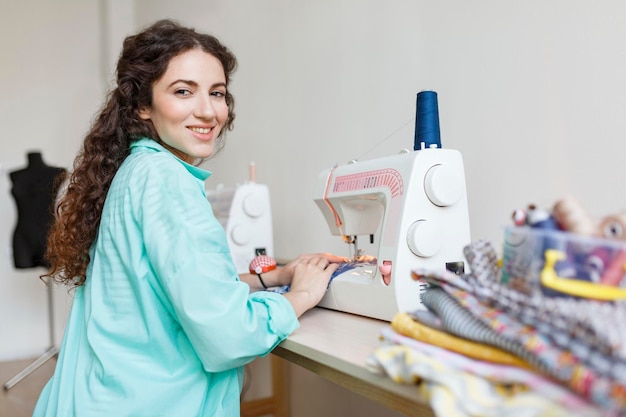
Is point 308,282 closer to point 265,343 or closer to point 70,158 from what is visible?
point 265,343

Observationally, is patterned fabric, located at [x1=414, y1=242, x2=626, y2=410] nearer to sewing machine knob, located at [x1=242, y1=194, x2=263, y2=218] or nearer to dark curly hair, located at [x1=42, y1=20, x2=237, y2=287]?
dark curly hair, located at [x1=42, y1=20, x2=237, y2=287]

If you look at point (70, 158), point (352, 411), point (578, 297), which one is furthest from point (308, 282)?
point (70, 158)

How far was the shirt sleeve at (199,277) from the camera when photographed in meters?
0.90

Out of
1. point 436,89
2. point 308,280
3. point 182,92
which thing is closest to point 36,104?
point 182,92

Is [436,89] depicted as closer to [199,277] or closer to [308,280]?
[308,280]

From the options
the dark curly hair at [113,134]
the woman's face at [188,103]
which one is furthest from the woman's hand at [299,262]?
the dark curly hair at [113,134]

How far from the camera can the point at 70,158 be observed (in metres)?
3.71

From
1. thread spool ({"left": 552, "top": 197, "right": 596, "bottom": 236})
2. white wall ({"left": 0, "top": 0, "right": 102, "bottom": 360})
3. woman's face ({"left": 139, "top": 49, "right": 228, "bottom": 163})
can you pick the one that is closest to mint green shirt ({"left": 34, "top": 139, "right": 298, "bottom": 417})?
woman's face ({"left": 139, "top": 49, "right": 228, "bottom": 163})

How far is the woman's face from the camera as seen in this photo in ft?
3.84

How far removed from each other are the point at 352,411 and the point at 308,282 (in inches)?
37.7

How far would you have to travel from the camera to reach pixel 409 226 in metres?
1.08

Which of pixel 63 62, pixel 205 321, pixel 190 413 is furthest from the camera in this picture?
pixel 63 62

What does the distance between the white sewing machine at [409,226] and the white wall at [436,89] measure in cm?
32

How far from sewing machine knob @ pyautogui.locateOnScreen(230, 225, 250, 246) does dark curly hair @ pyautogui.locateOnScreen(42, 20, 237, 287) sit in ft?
2.06
